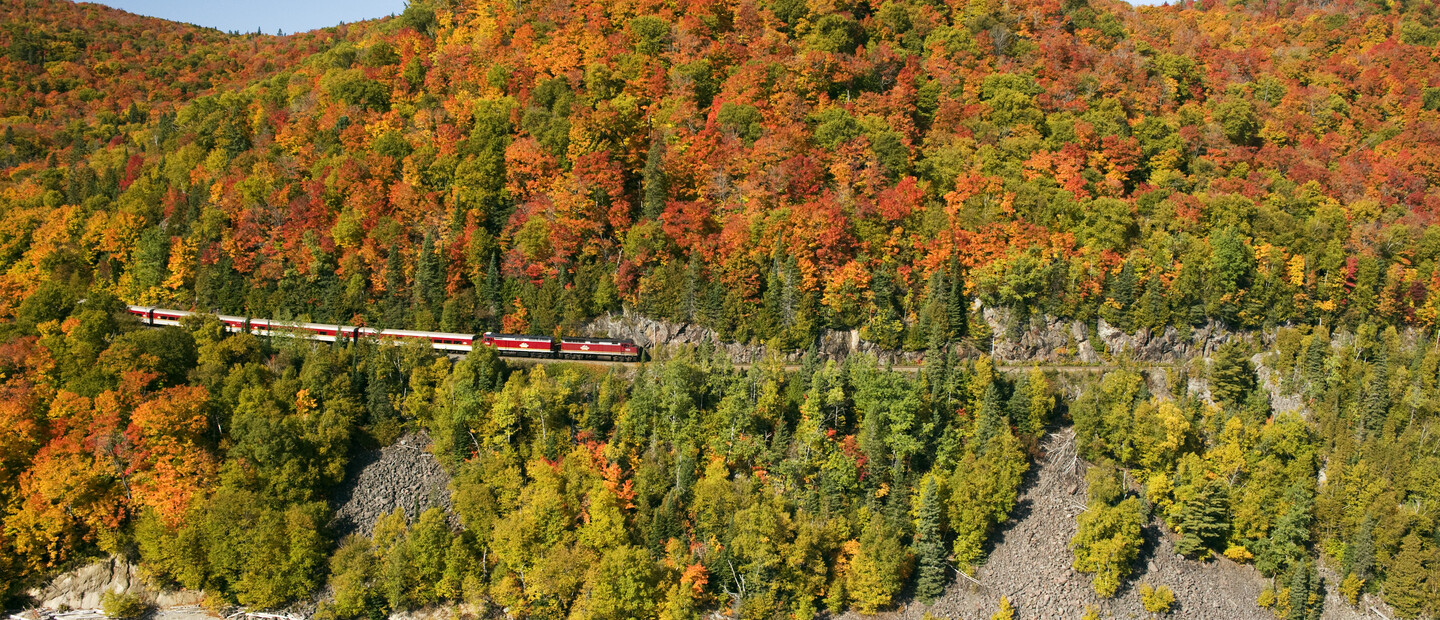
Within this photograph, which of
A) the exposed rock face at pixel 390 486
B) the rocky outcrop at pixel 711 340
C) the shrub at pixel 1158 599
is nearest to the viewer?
the shrub at pixel 1158 599

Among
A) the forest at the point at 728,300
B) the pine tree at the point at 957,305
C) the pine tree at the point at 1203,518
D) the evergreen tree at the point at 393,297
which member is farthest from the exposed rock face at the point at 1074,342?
the evergreen tree at the point at 393,297

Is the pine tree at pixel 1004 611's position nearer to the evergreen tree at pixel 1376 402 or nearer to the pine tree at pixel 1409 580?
the pine tree at pixel 1409 580

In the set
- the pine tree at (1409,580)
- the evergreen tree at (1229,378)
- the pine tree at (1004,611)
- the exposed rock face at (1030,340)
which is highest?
the exposed rock face at (1030,340)

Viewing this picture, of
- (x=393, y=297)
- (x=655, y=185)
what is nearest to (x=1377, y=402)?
(x=655, y=185)

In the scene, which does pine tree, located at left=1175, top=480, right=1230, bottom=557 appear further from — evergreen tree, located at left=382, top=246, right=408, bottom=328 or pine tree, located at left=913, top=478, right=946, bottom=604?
evergreen tree, located at left=382, top=246, right=408, bottom=328

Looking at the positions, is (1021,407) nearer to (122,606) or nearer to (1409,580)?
(1409,580)

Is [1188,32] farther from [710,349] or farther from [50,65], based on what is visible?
[50,65]

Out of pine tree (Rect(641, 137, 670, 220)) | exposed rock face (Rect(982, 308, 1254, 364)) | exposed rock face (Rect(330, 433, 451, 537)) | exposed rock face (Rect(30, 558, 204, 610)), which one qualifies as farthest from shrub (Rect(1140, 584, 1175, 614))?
exposed rock face (Rect(30, 558, 204, 610))
